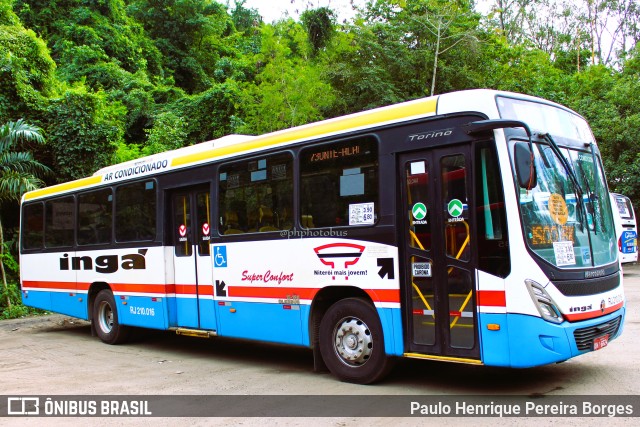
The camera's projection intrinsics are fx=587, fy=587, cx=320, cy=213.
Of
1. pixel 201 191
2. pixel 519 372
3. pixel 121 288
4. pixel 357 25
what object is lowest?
pixel 519 372

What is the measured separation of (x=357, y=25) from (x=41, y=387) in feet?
75.5

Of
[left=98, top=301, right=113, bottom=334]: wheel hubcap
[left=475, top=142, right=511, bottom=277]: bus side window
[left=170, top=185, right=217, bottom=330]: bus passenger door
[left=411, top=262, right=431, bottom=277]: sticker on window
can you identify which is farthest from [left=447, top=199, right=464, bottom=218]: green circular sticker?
[left=98, top=301, right=113, bottom=334]: wheel hubcap

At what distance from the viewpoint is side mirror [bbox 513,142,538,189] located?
222 inches

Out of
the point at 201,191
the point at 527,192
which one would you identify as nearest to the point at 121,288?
the point at 201,191

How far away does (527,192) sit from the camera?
579cm

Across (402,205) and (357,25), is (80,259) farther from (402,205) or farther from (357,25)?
(357,25)

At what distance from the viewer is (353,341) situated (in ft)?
22.7

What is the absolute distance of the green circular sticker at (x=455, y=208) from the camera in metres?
6.06

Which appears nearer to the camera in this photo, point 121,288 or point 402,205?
point 402,205

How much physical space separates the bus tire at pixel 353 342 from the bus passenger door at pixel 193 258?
2439 mm

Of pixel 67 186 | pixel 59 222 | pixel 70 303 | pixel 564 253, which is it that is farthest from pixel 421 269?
pixel 59 222

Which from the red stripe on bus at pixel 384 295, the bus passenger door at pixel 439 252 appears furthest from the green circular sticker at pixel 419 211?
the red stripe on bus at pixel 384 295

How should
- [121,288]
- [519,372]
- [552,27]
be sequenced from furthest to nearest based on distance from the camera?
[552,27] < [121,288] < [519,372]

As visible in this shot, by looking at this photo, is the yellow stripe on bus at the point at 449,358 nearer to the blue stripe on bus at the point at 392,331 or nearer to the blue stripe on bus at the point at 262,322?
the blue stripe on bus at the point at 392,331
